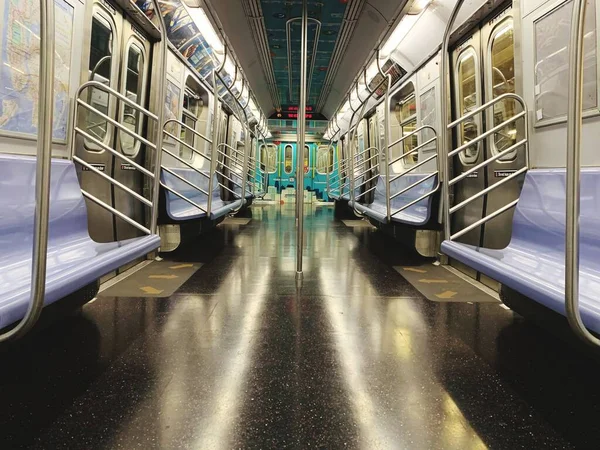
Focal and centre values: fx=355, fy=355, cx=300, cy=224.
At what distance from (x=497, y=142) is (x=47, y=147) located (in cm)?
337

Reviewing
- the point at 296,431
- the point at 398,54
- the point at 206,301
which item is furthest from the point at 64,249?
the point at 398,54

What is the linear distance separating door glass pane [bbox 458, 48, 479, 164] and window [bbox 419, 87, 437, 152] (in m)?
0.45

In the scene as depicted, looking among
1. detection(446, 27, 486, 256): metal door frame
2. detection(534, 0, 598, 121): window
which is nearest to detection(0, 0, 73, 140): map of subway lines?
detection(534, 0, 598, 121): window

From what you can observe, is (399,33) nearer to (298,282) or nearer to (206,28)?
(206,28)

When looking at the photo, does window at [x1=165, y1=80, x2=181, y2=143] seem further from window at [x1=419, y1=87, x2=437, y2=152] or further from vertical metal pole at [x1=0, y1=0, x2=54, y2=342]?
vertical metal pole at [x1=0, y1=0, x2=54, y2=342]

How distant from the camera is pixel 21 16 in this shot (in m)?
1.89

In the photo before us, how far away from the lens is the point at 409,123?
5.55 meters

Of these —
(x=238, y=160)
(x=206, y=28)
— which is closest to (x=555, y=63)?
(x=206, y=28)

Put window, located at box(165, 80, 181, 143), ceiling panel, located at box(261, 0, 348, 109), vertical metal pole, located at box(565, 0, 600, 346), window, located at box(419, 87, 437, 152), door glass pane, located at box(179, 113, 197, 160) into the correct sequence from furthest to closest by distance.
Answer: ceiling panel, located at box(261, 0, 348, 109) < door glass pane, located at box(179, 113, 197, 160) < window, located at box(419, 87, 437, 152) < window, located at box(165, 80, 181, 143) < vertical metal pole, located at box(565, 0, 600, 346)

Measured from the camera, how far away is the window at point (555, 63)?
1965 millimetres

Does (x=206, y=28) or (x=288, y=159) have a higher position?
(x=288, y=159)

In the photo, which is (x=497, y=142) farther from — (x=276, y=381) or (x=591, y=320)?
(x=276, y=381)

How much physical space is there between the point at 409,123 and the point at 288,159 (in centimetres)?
1110

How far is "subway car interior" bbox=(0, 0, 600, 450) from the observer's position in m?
1.11
